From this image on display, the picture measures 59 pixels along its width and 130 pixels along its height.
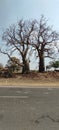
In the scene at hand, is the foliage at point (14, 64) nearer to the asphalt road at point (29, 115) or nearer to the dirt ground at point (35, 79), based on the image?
the dirt ground at point (35, 79)

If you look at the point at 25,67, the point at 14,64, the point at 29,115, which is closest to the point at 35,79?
the point at 25,67

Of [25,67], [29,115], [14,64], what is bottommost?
[29,115]

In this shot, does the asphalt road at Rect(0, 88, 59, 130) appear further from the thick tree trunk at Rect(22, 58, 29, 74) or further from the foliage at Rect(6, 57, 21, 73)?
the foliage at Rect(6, 57, 21, 73)

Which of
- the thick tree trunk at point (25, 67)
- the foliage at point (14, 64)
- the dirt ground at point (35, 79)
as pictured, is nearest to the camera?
the dirt ground at point (35, 79)

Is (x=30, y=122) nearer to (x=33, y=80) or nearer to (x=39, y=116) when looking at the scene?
(x=39, y=116)

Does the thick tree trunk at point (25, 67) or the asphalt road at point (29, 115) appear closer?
the asphalt road at point (29, 115)

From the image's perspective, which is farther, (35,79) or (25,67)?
(25,67)

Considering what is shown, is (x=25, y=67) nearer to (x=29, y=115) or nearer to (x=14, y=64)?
(x=14, y=64)

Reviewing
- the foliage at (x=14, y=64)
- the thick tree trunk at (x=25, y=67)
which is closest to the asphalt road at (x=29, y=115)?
the thick tree trunk at (x=25, y=67)

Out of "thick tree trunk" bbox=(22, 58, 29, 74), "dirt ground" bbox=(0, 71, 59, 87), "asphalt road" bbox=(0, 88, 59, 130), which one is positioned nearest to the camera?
"asphalt road" bbox=(0, 88, 59, 130)

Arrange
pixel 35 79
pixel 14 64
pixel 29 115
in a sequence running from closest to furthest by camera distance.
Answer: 1. pixel 29 115
2. pixel 35 79
3. pixel 14 64

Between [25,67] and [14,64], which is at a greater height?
[14,64]

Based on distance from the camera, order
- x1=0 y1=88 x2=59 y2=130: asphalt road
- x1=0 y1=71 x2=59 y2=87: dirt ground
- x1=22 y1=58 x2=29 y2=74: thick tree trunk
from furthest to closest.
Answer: x1=22 y1=58 x2=29 y2=74: thick tree trunk < x1=0 y1=71 x2=59 y2=87: dirt ground < x1=0 y1=88 x2=59 y2=130: asphalt road

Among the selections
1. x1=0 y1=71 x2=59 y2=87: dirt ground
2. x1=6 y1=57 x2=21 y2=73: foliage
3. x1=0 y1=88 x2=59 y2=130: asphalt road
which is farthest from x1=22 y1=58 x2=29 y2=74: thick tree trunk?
x1=0 y1=88 x2=59 y2=130: asphalt road
